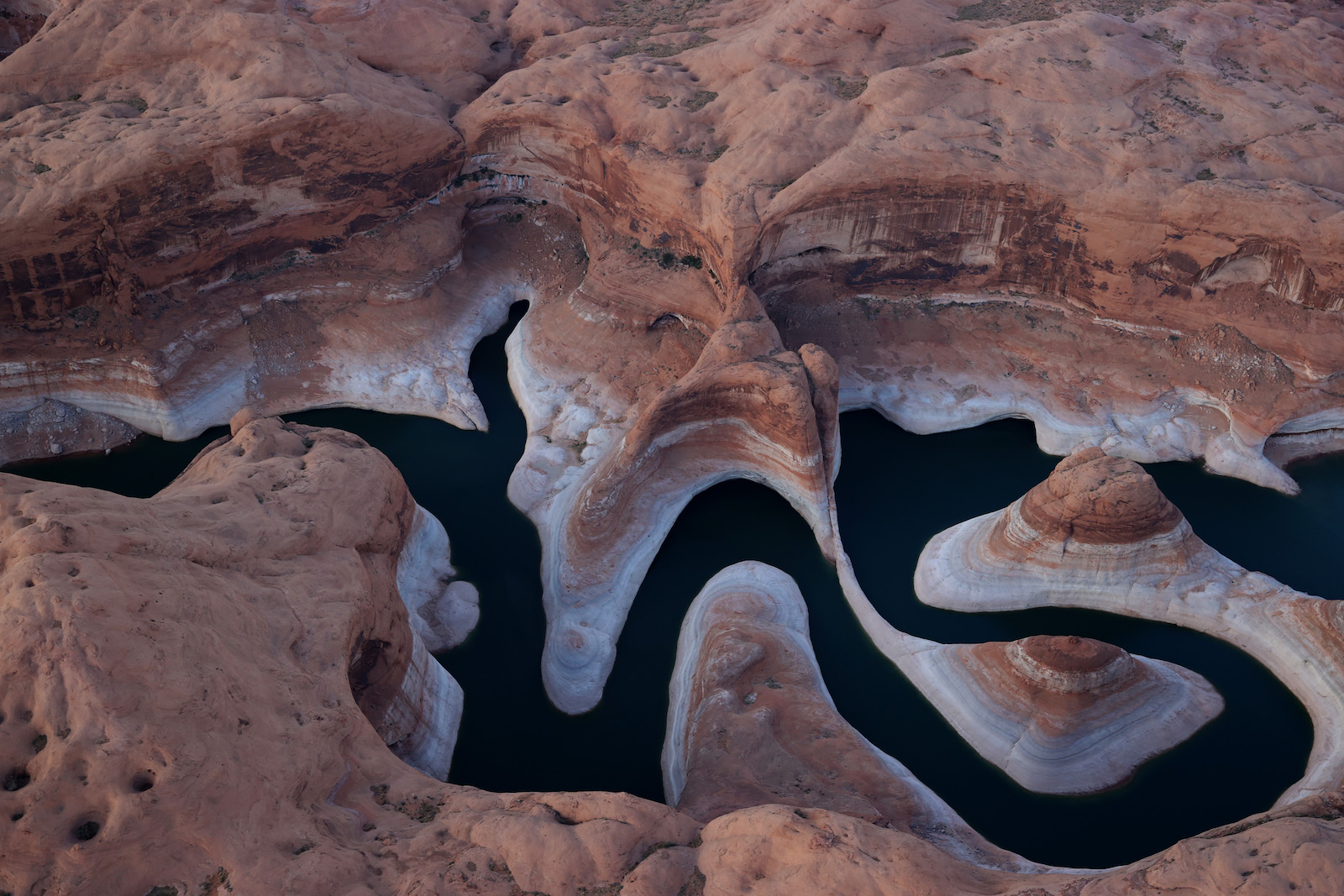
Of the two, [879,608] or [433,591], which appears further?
[879,608]

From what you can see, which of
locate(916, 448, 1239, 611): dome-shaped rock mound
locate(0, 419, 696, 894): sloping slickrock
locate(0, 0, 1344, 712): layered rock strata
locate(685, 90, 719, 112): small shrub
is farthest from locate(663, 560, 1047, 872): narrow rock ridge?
locate(685, 90, 719, 112): small shrub

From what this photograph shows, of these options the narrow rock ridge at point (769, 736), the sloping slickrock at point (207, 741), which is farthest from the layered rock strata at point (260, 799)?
the narrow rock ridge at point (769, 736)

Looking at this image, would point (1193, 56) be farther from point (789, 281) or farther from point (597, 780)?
point (597, 780)

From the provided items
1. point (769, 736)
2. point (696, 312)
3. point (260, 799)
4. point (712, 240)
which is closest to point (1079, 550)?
point (769, 736)

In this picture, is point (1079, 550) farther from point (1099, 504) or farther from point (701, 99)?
point (701, 99)

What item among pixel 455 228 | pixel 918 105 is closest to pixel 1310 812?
pixel 918 105

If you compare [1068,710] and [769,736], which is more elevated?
[769,736]

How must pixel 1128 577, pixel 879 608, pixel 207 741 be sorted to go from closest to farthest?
1. pixel 207 741
2. pixel 1128 577
3. pixel 879 608
